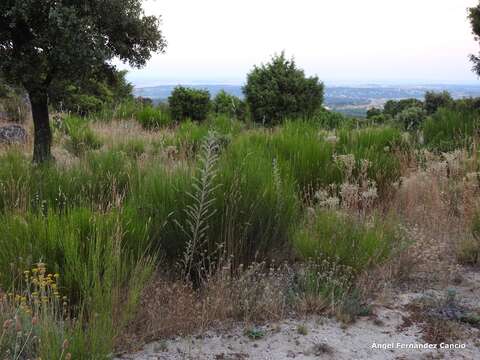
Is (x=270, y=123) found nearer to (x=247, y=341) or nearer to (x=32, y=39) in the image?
(x=32, y=39)

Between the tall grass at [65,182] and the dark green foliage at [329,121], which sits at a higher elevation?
the dark green foliage at [329,121]

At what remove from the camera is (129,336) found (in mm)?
2650

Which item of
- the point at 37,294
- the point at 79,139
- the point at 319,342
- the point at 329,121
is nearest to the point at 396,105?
the point at 329,121

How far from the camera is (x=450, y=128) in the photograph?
831 cm

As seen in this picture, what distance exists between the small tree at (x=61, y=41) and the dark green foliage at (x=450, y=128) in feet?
14.9

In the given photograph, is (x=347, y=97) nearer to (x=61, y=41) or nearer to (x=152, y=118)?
(x=152, y=118)

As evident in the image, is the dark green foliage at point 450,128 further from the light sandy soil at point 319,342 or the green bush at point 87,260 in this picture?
the green bush at point 87,260

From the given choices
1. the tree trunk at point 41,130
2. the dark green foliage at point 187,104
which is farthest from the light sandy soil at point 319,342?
the dark green foliage at point 187,104

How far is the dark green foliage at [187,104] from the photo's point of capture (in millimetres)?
13625

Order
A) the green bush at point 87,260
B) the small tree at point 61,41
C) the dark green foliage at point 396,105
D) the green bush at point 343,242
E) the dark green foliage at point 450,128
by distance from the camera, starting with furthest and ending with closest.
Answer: the dark green foliage at point 396,105, the dark green foliage at point 450,128, the small tree at point 61,41, the green bush at point 343,242, the green bush at point 87,260

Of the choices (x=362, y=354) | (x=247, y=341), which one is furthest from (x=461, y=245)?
(x=247, y=341)

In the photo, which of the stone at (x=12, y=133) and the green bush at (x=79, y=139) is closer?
the green bush at (x=79, y=139)

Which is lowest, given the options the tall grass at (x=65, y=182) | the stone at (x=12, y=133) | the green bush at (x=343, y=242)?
the green bush at (x=343, y=242)

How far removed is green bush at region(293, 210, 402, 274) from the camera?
3.39 metres
